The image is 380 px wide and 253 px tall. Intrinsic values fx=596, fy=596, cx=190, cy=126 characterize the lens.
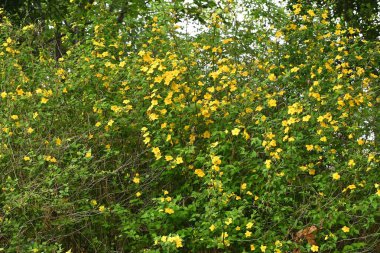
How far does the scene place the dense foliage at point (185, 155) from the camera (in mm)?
3619

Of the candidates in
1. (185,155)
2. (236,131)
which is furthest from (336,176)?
(185,155)

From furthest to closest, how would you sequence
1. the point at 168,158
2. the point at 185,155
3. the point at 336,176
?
the point at 185,155, the point at 168,158, the point at 336,176

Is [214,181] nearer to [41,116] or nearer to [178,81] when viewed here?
[178,81]

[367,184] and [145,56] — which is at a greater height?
[145,56]

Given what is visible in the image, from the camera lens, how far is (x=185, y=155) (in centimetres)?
404

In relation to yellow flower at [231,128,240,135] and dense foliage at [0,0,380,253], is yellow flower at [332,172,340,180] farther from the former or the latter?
yellow flower at [231,128,240,135]

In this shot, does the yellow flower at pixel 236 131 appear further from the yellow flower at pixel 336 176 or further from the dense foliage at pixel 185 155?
the yellow flower at pixel 336 176

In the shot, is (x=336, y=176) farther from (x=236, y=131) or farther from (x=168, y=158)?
(x=168, y=158)

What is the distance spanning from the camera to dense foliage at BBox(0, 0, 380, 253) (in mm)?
3619

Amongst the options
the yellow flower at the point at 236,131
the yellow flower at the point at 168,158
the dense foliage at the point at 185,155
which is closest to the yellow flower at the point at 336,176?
the dense foliage at the point at 185,155

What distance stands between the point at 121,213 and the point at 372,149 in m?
1.84

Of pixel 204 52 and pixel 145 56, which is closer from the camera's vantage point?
pixel 145 56

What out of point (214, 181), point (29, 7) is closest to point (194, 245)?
point (214, 181)

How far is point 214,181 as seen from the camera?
11.4ft
